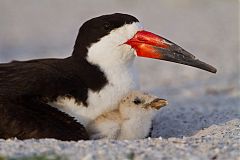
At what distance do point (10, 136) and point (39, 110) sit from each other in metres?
0.29

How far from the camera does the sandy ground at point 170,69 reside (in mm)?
4816

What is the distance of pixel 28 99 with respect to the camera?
548cm

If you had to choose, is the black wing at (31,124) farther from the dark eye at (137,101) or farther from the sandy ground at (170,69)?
the dark eye at (137,101)

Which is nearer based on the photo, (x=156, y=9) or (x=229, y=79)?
(x=229, y=79)

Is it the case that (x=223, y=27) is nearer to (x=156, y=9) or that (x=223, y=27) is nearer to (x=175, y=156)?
(x=156, y=9)

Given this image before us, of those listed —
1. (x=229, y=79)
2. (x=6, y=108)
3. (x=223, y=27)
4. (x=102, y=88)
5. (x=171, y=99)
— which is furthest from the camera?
(x=223, y=27)

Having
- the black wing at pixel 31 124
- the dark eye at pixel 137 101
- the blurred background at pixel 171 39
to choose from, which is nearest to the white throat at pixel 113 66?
the dark eye at pixel 137 101

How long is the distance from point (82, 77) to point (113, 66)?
31 centimetres

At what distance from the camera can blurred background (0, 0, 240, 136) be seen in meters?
8.58

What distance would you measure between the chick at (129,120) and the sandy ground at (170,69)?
417 mm

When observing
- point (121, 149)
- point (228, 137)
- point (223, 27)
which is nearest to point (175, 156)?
point (121, 149)

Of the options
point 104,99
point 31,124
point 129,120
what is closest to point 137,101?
point 129,120

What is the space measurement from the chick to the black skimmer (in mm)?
69

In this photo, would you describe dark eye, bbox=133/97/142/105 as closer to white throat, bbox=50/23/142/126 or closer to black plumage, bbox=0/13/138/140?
white throat, bbox=50/23/142/126
